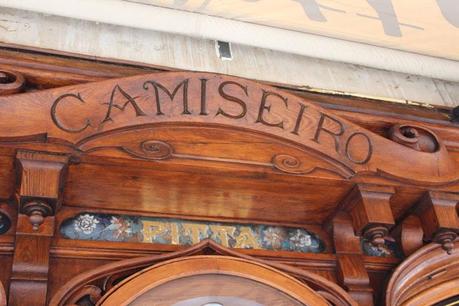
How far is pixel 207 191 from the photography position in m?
2.24

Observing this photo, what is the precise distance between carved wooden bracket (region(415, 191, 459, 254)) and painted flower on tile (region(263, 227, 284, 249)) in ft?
1.62

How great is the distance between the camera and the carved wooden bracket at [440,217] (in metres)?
2.33

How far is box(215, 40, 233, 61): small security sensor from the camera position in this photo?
272cm

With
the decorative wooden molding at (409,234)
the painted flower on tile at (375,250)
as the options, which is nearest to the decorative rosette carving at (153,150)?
the painted flower on tile at (375,250)

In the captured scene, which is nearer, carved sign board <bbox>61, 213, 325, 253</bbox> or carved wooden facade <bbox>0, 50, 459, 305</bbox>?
carved wooden facade <bbox>0, 50, 459, 305</bbox>

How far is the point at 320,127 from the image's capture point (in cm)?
231

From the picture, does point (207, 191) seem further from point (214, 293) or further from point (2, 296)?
point (2, 296)

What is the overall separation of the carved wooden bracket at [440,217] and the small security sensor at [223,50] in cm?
91

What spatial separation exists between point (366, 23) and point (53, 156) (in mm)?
1436

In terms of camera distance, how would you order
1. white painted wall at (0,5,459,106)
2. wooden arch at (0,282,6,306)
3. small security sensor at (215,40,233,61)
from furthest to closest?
small security sensor at (215,40,233,61)
white painted wall at (0,5,459,106)
wooden arch at (0,282,6,306)

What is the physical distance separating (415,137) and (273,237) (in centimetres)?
62

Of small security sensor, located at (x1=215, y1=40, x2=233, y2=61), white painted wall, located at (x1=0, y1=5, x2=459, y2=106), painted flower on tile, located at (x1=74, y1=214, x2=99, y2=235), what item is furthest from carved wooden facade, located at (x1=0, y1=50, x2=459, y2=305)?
small security sensor, located at (x1=215, y1=40, x2=233, y2=61)

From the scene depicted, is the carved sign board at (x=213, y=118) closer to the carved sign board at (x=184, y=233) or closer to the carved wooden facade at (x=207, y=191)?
the carved wooden facade at (x=207, y=191)

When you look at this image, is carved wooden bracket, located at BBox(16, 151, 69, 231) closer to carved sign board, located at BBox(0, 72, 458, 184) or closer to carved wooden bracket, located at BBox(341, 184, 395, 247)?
carved sign board, located at BBox(0, 72, 458, 184)
